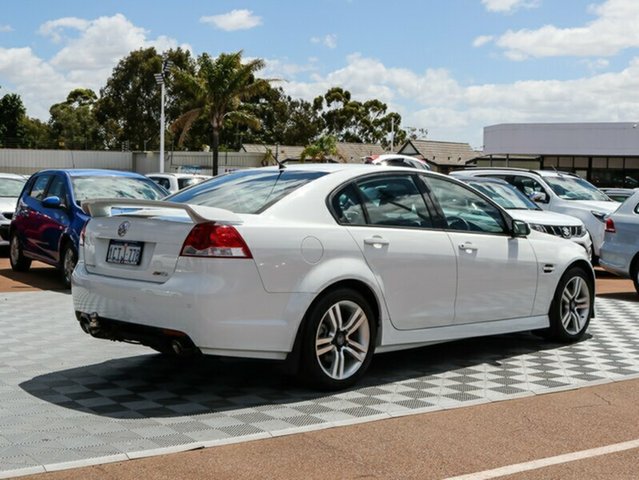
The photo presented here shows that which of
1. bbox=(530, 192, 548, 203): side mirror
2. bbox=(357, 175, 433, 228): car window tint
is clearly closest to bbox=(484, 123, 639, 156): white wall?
bbox=(530, 192, 548, 203): side mirror

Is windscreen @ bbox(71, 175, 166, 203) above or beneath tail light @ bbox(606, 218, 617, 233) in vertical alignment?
above

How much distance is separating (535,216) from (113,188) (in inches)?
266

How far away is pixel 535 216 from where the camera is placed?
1563 cm

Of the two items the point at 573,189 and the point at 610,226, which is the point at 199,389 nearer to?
the point at 610,226

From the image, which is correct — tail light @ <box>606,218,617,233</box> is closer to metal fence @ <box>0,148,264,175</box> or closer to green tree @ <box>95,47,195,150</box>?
metal fence @ <box>0,148,264,175</box>

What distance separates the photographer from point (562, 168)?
52719mm

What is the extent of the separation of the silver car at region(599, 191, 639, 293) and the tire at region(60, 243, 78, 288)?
24.0ft

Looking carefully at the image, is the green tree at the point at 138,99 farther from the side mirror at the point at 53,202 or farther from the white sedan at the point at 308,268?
the white sedan at the point at 308,268

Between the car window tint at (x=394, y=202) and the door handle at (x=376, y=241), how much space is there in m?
0.16

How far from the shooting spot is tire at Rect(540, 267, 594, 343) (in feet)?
28.7

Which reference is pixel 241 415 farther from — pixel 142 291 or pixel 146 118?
pixel 146 118

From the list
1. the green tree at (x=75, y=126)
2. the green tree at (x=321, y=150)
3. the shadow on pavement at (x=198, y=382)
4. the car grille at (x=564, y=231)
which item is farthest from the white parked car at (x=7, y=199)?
the green tree at (x=75, y=126)

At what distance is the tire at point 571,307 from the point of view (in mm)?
8758

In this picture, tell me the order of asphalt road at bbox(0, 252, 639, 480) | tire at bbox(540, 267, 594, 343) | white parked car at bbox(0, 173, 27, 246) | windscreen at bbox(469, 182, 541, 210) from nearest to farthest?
asphalt road at bbox(0, 252, 639, 480) < tire at bbox(540, 267, 594, 343) < windscreen at bbox(469, 182, 541, 210) < white parked car at bbox(0, 173, 27, 246)
